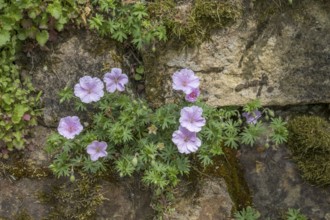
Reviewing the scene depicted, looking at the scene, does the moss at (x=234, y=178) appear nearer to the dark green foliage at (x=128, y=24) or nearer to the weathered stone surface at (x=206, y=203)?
the weathered stone surface at (x=206, y=203)

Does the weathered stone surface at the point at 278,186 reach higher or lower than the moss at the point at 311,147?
lower

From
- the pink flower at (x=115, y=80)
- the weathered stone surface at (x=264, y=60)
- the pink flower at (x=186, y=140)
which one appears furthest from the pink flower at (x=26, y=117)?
the pink flower at (x=186, y=140)

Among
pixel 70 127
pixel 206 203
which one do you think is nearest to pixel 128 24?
pixel 70 127

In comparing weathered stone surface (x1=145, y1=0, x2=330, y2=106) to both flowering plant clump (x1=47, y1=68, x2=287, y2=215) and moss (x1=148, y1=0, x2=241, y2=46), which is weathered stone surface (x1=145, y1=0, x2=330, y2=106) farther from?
flowering plant clump (x1=47, y1=68, x2=287, y2=215)

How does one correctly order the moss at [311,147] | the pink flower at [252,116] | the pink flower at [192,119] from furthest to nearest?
the pink flower at [252,116] < the moss at [311,147] < the pink flower at [192,119]

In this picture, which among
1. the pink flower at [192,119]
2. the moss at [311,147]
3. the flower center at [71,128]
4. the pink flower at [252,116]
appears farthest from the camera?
the pink flower at [252,116]

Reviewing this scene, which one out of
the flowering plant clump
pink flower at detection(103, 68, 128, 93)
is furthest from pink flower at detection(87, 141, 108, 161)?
pink flower at detection(103, 68, 128, 93)
